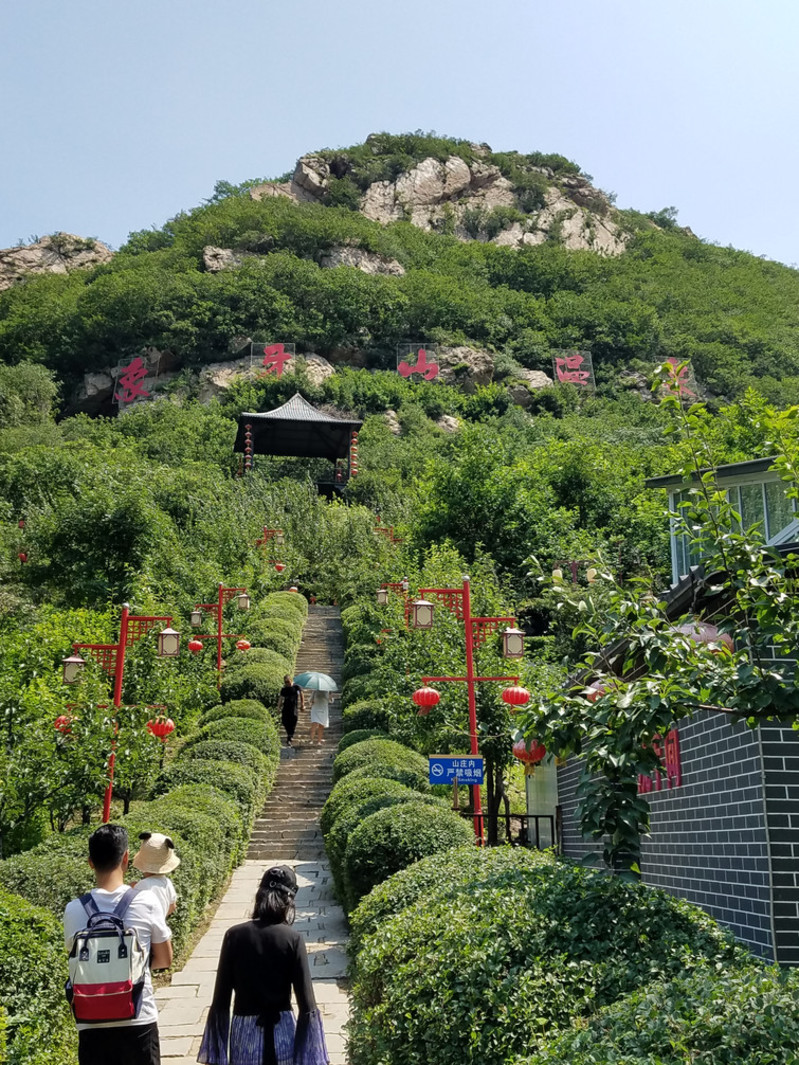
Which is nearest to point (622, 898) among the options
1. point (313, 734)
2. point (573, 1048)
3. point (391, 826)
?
point (573, 1048)

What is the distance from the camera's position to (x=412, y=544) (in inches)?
1226

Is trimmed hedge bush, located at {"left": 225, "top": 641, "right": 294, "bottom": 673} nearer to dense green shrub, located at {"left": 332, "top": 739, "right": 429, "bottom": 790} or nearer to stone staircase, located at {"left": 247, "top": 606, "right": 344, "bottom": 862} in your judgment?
stone staircase, located at {"left": 247, "top": 606, "right": 344, "bottom": 862}

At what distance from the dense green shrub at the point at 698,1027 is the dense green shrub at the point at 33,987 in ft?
9.32

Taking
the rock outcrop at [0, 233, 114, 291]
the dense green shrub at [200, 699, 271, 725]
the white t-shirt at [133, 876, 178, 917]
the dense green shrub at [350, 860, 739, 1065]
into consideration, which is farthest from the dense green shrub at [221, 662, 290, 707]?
the rock outcrop at [0, 233, 114, 291]

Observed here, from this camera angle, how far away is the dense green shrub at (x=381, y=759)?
45.9 feet

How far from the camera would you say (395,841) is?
31.0 ft

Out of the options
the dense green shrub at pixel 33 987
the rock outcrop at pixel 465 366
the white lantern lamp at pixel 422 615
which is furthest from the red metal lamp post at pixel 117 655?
the rock outcrop at pixel 465 366

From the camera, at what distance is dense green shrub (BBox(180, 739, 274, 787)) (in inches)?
620

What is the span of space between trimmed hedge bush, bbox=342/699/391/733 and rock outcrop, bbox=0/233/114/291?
6519 centimetres

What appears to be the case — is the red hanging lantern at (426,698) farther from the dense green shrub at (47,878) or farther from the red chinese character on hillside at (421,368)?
the red chinese character on hillside at (421,368)

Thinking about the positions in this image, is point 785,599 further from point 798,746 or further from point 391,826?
point 391,826

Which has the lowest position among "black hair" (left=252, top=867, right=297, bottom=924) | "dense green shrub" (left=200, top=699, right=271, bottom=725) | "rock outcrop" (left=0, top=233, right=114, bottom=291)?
"black hair" (left=252, top=867, right=297, bottom=924)

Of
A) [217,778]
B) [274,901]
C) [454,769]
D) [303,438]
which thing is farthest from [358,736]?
[303,438]

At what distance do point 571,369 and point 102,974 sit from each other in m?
58.9
